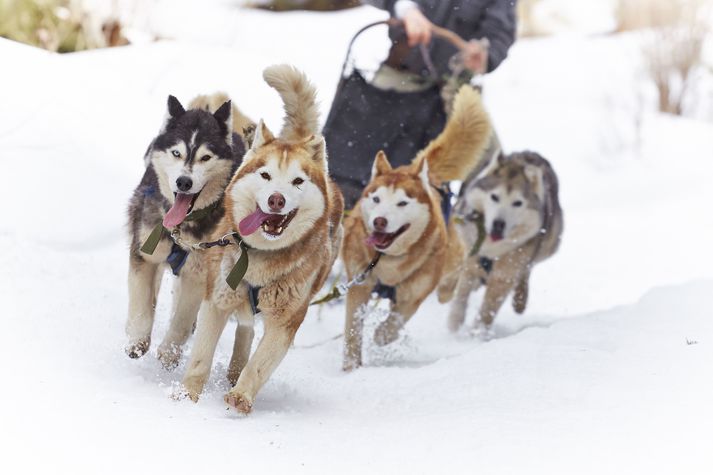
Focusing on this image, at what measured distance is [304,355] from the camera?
4754 mm

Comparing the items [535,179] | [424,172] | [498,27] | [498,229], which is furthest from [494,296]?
[498,27]

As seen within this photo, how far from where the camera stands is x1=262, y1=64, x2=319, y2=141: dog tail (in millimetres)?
3541

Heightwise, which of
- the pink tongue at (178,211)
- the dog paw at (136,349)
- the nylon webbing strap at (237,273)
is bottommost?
the dog paw at (136,349)

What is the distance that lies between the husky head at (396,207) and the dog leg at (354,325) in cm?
23

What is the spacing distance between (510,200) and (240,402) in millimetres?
2870

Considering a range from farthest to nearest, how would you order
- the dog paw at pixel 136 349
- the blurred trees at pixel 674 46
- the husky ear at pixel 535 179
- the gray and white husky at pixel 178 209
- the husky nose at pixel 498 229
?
the blurred trees at pixel 674 46
the husky ear at pixel 535 179
the husky nose at pixel 498 229
the dog paw at pixel 136 349
the gray and white husky at pixel 178 209

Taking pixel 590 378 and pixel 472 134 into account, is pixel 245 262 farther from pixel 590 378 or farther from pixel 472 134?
pixel 472 134

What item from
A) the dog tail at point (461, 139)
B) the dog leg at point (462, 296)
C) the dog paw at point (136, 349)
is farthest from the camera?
the dog leg at point (462, 296)

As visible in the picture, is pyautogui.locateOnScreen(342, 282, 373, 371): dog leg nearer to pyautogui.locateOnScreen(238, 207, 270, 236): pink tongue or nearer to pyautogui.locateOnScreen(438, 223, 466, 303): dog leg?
pyautogui.locateOnScreen(438, 223, 466, 303): dog leg

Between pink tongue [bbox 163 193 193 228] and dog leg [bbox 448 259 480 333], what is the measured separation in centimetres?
275

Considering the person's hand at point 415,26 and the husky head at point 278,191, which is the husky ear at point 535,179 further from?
the husky head at point 278,191

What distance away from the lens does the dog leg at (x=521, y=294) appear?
5926mm

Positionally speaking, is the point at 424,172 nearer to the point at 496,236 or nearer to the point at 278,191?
the point at 496,236

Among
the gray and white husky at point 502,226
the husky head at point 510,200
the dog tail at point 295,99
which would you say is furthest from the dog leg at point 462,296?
the dog tail at point 295,99
